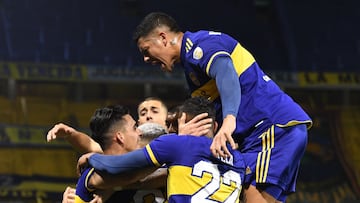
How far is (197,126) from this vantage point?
3719 mm

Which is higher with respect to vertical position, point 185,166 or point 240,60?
point 240,60

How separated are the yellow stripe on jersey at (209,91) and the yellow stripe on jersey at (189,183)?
2.51ft

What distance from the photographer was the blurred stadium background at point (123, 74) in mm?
14477

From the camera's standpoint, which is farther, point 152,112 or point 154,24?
point 152,112

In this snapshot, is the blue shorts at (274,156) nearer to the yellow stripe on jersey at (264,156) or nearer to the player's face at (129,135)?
the yellow stripe on jersey at (264,156)

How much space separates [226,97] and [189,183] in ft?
1.71

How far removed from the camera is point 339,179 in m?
14.6

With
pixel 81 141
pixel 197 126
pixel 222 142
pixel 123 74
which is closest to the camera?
pixel 222 142

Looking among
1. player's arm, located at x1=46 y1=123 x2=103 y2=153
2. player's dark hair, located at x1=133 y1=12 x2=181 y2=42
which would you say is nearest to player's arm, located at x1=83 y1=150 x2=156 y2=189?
player's arm, located at x1=46 y1=123 x2=103 y2=153

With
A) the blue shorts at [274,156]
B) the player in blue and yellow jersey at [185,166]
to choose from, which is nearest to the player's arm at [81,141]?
the player in blue and yellow jersey at [185,166]

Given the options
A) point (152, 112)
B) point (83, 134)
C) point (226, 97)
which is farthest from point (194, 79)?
point (152, 112)

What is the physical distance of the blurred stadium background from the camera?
570 inches

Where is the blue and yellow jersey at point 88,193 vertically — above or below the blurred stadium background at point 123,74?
above

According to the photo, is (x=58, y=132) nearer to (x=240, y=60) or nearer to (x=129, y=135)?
(x=129, y=135)
